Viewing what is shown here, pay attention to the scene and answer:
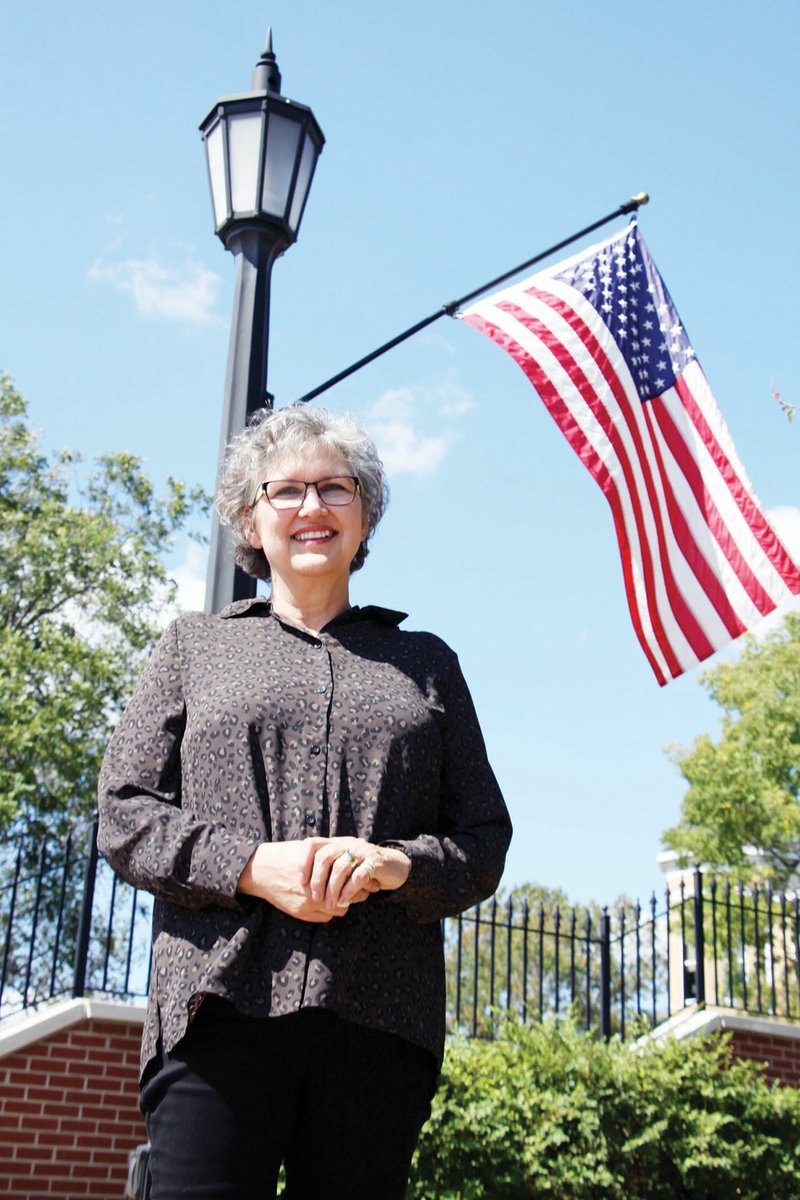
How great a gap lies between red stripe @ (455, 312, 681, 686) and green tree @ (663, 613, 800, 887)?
1836 cm

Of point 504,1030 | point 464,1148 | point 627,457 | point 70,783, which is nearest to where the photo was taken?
point 627,457

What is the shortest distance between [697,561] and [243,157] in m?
2.71

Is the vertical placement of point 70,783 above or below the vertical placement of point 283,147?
below

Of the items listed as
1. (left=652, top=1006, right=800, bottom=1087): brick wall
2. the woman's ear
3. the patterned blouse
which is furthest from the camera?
(left=652, top=1006, right=800, bottom=1087): brick wall

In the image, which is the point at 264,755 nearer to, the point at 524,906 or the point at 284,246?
the point at 284,246

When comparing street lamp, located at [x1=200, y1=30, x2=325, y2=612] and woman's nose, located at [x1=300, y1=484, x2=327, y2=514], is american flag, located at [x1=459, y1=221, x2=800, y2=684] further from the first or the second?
woman's nose, located at [x1=300, y1=484, x2=327, y2=514]

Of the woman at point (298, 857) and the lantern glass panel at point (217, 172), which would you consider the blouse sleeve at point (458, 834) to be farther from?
the lantern glass panel at point (217, 172)

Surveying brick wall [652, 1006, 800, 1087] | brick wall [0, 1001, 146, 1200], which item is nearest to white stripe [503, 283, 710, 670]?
brick wall [0, 1001, 146, 1200]

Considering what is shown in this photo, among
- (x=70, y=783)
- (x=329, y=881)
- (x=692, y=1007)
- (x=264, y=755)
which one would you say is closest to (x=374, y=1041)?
(x=329, y=881)

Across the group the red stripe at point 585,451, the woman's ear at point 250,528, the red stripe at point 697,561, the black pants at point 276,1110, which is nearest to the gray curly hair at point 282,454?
the woman's ear at point 250,528

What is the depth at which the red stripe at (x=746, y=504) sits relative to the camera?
18.5ft

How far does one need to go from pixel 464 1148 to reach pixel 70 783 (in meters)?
15.9

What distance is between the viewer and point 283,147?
16.7 ft

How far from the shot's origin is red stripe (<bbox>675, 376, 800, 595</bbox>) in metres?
5.64
